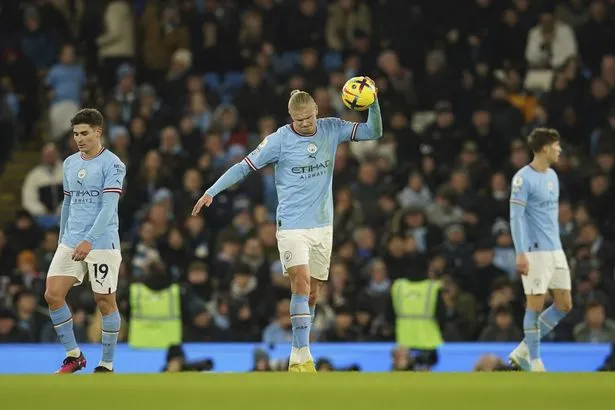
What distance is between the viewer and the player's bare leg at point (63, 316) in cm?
1291

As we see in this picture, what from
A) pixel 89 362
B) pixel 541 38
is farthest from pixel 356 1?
pixel 89 362

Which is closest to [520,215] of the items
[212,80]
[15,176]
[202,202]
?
[202,202]

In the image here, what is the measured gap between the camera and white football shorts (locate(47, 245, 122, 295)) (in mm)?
12922

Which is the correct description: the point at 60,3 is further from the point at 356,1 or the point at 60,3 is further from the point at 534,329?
the point at 534,329

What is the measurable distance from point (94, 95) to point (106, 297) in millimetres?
10830

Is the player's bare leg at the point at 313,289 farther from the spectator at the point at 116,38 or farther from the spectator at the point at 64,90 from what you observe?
the spectator at the point at 116,38

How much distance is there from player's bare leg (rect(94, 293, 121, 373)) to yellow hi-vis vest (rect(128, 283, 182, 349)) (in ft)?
15.4

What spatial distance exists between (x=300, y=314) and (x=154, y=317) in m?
5.53

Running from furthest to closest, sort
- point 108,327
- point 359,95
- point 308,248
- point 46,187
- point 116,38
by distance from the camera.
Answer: point 116,38 < point 46,187 < point 108,327 < point 308,248 < point 359,95

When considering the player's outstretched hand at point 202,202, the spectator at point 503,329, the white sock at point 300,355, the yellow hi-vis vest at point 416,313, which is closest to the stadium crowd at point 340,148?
the spectator at point 503,329

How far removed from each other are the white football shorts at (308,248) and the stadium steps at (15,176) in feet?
34.7

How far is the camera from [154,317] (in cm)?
1816

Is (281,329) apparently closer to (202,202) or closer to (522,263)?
(522,263)

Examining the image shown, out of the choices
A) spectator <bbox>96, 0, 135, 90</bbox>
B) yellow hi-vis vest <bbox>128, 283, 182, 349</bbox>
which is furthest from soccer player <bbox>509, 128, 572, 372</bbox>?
spectator <bbox>96, 0, 135, 90</bbox>
